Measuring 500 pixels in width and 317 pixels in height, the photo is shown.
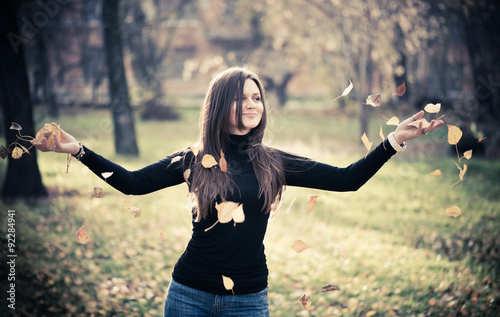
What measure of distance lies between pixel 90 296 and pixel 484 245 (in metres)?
5.41

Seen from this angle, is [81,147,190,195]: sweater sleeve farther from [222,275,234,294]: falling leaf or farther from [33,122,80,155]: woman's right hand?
[222,275,234,294]: falling leaf

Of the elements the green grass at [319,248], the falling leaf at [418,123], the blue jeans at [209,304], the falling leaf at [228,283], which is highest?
the falling leaf at [418,123]

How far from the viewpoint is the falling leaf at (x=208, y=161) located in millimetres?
2658

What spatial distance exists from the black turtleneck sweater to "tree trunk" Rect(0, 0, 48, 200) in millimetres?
5789

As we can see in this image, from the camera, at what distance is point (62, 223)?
7.26 m

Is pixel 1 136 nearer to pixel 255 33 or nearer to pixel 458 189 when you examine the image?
pixel 458 189

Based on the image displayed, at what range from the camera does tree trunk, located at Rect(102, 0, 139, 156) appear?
11.9 meters

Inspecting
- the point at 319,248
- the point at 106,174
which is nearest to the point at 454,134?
the point at 106,174

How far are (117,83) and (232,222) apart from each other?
410 inches

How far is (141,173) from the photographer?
262 cm

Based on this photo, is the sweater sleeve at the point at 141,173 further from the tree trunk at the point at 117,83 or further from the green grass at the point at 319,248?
the tree trunk at the point at 117,83

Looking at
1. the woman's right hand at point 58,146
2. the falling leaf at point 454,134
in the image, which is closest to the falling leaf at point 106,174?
the woman's right hand at point 58,146
